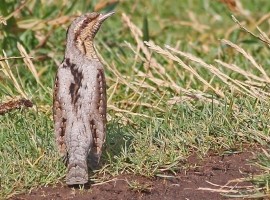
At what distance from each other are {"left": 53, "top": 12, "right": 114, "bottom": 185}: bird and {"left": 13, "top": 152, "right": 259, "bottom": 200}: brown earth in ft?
0.58

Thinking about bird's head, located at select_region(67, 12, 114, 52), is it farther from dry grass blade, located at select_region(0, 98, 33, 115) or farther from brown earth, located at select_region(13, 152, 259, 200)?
brown earth, located at select_region(13, 152, 259, 200)

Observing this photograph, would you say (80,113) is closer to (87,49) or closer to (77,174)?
(77,174)

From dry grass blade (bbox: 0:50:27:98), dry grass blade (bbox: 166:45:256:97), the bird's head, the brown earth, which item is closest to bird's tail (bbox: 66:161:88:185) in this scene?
the brown earth

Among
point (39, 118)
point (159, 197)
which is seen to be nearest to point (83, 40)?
point (39, 118)

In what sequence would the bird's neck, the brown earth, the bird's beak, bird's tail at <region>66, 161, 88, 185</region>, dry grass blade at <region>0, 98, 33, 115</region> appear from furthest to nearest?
dry grass blade at <region>0, 98, 33, 115</region> → the bird's beak → the bird's neck → the brown earth → bird's tail at <region>66, 161, 88, 185</region>

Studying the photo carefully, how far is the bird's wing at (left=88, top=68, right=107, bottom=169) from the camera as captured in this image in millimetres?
6109

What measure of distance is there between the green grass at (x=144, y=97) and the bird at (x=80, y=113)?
0.62 feet

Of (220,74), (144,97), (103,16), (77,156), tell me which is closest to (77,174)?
(77,156)

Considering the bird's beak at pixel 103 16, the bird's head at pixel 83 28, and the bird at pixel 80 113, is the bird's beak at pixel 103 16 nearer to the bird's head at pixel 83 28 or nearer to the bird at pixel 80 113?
the bird's head at pixel 83 28

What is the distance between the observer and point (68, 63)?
6480 mm

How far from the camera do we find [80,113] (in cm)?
616

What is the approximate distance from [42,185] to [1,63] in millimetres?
1954

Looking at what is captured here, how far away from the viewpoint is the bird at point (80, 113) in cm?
599

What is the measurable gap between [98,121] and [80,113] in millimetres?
132
